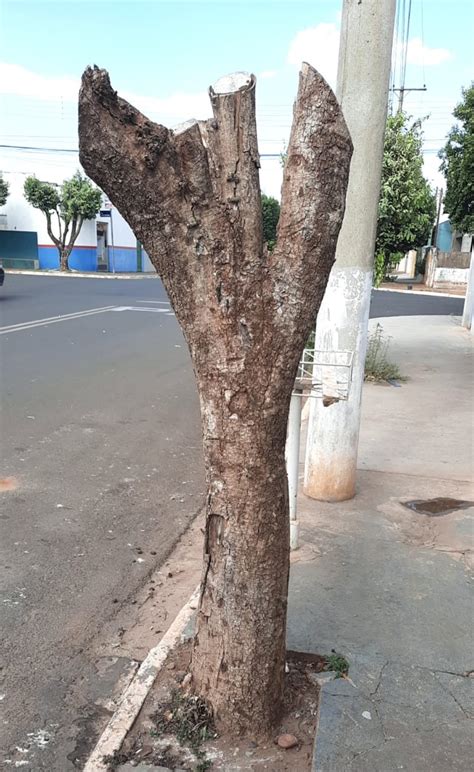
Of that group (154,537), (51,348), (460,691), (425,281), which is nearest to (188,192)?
(460,691)

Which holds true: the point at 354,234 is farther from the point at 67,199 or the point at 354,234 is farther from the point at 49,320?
the point at 67,199

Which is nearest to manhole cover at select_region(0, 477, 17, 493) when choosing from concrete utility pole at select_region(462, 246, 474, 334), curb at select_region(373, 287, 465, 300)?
concrete utility pole at select_region(462, 246, 474, 334)

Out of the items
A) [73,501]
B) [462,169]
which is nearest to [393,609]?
[73,501]

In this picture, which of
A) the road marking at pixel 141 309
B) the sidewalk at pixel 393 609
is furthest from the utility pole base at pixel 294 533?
the road marking at pixel 141 309

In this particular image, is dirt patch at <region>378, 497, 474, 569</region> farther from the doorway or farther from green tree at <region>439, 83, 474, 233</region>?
the doorway

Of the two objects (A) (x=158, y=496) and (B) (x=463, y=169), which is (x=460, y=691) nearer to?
(A) (x=158, y=496)

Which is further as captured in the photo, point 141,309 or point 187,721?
point 141,309

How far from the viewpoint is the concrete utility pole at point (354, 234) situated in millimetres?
4484

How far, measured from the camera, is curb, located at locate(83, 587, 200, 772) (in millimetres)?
2521

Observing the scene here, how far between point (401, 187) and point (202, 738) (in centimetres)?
614

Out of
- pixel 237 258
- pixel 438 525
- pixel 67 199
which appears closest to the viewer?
pixel 237 258

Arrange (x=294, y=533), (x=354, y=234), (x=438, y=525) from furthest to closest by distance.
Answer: (x=438, y=525), (x=354, y=234), (x=294, y=533)

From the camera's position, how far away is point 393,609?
361 cm

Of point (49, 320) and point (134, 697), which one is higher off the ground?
point (49, 320)
